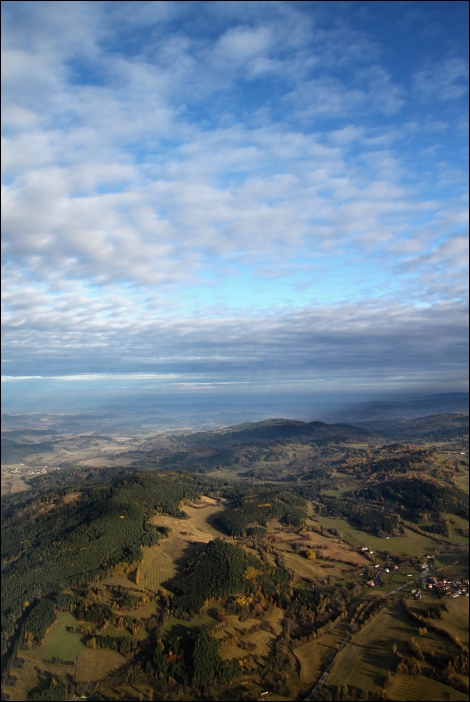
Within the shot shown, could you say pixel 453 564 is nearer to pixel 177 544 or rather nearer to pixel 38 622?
pixel 177 544

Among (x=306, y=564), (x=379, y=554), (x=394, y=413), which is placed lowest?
(x=306, y=564)

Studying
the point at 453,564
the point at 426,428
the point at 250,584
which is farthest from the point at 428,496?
the point at 426,428

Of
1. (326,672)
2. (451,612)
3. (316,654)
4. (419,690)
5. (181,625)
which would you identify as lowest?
(181,625)

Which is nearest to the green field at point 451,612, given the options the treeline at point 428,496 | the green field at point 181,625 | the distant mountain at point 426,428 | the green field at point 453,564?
the green field at point 453,564

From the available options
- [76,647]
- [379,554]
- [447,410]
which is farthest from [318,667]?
[447,410]

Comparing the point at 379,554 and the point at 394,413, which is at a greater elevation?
the point at 394,413

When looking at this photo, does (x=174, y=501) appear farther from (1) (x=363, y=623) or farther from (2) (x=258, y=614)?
(1) (x=363, y=623)

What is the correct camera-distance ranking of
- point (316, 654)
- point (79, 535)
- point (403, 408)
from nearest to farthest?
1. point (316, 654)
2. point (79, 535)
3. point (403, 408)
